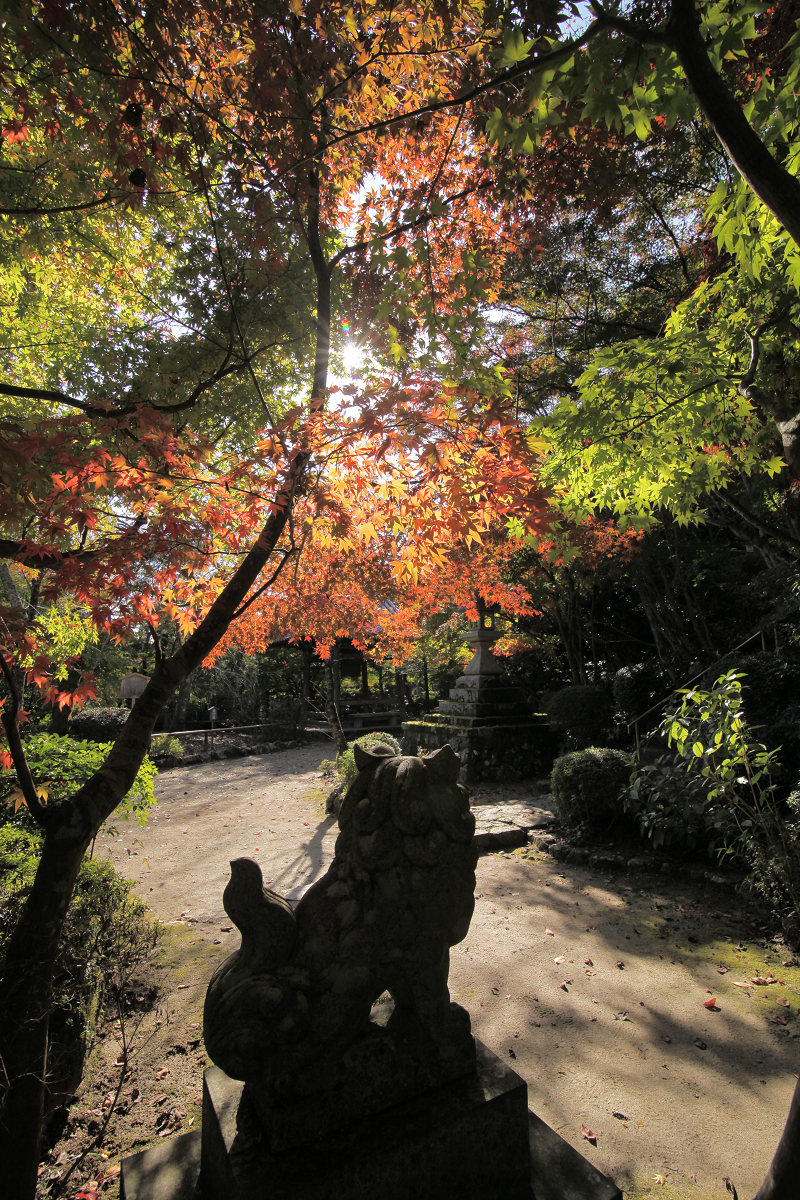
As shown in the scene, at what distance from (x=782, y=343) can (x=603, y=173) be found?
4.25 m

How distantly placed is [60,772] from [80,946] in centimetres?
135

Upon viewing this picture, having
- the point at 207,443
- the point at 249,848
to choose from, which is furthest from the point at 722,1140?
the point at 249,848

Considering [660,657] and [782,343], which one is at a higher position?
[782,343]

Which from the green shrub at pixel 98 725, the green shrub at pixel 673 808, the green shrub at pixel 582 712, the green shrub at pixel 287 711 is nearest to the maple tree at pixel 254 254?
the green shrub at pixel 673 808

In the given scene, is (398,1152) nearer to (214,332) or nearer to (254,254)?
(254,254)

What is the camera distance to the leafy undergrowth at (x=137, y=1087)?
2664 millimetres

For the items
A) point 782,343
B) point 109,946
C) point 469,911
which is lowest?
point 109,946

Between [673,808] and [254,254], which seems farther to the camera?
[673,808]

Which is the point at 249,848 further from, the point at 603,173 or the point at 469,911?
the point at 603,173

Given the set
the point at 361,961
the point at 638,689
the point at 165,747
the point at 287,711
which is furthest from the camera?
the point at 287,711

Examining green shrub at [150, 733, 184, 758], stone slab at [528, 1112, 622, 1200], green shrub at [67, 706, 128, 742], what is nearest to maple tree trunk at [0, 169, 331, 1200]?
stone slab at [528, 1112, 622, 1200]

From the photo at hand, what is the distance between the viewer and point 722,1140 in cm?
275

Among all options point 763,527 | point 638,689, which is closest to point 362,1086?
point 763,527

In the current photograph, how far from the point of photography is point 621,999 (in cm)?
400
